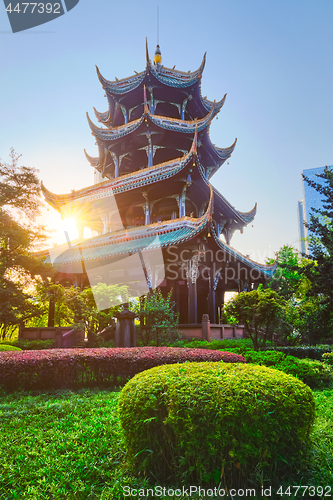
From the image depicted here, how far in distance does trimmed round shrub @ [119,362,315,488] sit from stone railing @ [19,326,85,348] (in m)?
12.6

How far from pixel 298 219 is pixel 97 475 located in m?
115

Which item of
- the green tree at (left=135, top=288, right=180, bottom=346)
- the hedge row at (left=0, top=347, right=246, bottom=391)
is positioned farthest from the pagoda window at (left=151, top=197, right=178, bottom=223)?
the hedge row at (left=0, top=347, right=246, bottom=391)

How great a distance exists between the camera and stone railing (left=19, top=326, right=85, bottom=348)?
1492 cm

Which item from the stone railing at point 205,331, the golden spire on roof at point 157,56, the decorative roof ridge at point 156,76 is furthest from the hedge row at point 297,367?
the golden spire on roof at point 157,56

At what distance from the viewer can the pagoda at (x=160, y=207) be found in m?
17.6

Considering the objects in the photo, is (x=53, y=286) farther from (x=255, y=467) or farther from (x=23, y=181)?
(x=255, y=467)

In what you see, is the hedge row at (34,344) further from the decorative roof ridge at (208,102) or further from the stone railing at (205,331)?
the decorative roof ridge at (208,102)

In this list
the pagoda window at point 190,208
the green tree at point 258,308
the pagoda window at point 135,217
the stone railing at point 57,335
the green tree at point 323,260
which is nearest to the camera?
the green tree at point 258,308

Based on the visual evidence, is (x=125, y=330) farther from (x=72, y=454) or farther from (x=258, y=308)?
(x=72, y=454)

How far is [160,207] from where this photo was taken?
22.8m

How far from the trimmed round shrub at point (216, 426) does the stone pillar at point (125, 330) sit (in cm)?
815

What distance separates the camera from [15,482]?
344 cm

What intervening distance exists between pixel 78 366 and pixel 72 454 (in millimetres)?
4398

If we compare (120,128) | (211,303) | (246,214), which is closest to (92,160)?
(120,128)
